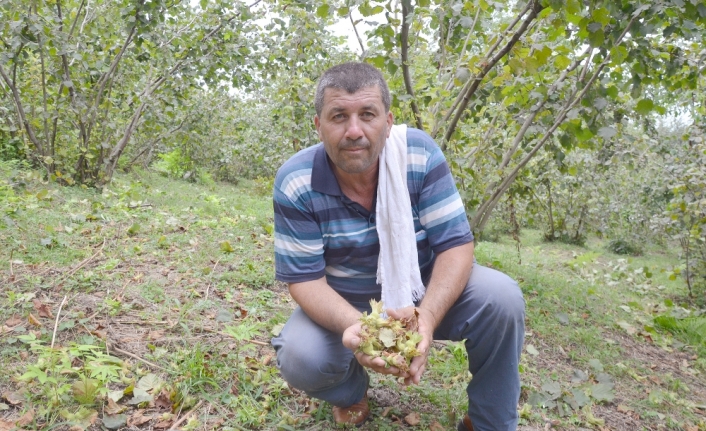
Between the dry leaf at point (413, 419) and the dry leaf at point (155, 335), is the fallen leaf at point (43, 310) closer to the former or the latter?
the dry leaf at point (155, 335)

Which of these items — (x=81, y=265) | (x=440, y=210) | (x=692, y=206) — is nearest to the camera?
(x=440, y=210)

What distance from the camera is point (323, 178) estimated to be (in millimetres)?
2123

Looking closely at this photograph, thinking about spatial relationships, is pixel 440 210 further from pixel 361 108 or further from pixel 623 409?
pixel 623 409

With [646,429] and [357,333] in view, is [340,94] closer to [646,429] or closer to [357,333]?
[357,333]

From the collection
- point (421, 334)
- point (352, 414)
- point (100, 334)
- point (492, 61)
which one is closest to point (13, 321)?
point (100, 334)

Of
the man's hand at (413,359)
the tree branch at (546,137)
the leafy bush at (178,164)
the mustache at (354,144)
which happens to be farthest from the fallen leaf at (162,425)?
the leafy bush at (178,164)

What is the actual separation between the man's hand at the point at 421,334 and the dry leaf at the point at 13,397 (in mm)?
1512

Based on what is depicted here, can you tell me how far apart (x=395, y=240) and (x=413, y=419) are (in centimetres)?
83

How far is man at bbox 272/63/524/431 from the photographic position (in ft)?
6.42

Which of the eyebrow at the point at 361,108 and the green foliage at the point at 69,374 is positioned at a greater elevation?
the eyebrow at the point at 361,108

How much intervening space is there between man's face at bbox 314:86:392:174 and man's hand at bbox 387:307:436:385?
60 centimetres

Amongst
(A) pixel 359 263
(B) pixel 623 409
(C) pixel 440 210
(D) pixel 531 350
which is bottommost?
(B) pixel 623 409

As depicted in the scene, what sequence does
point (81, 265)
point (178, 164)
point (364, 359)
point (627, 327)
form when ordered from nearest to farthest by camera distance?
point (364, 359)
point (81, 265)
point (627, 327)
point (178, 164)

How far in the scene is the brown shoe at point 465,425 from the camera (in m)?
2.12
